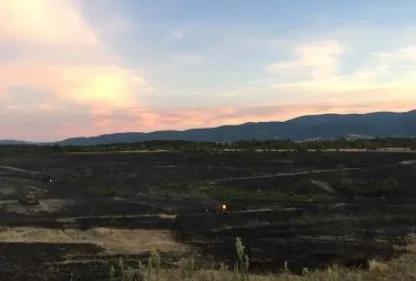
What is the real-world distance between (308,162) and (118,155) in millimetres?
24426

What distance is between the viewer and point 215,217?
3403 centimetres

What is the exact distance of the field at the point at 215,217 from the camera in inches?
867

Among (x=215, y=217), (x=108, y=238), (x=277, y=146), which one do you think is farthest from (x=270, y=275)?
(x=277, y=146)

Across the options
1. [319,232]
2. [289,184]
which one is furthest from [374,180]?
[319,232]

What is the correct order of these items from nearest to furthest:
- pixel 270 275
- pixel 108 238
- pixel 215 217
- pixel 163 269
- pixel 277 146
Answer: pixel 270 275, pixel 163 269, pixel 108 238, pixel 215 217, pixel 277 146

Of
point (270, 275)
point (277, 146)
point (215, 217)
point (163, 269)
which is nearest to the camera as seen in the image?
point (270, 275)

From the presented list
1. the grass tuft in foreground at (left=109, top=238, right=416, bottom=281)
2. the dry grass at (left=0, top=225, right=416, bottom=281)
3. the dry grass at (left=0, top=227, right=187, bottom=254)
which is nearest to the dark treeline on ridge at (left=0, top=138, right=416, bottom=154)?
the dry grass at (left=0, top=227, right=187, bottom=254)

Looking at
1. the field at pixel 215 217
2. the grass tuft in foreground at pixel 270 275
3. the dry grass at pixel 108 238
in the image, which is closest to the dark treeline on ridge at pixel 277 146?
the field at pixel 215 217

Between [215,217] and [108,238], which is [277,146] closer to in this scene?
[215,217]

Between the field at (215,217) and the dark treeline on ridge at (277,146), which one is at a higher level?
the dark treeline on ridge at (277,146)

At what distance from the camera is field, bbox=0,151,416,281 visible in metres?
22.0

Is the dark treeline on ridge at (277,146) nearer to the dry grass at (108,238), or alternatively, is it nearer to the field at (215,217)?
the field at (215,217)

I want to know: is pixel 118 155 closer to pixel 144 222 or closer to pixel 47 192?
pixel 47 192

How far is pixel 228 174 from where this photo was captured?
57688mm
